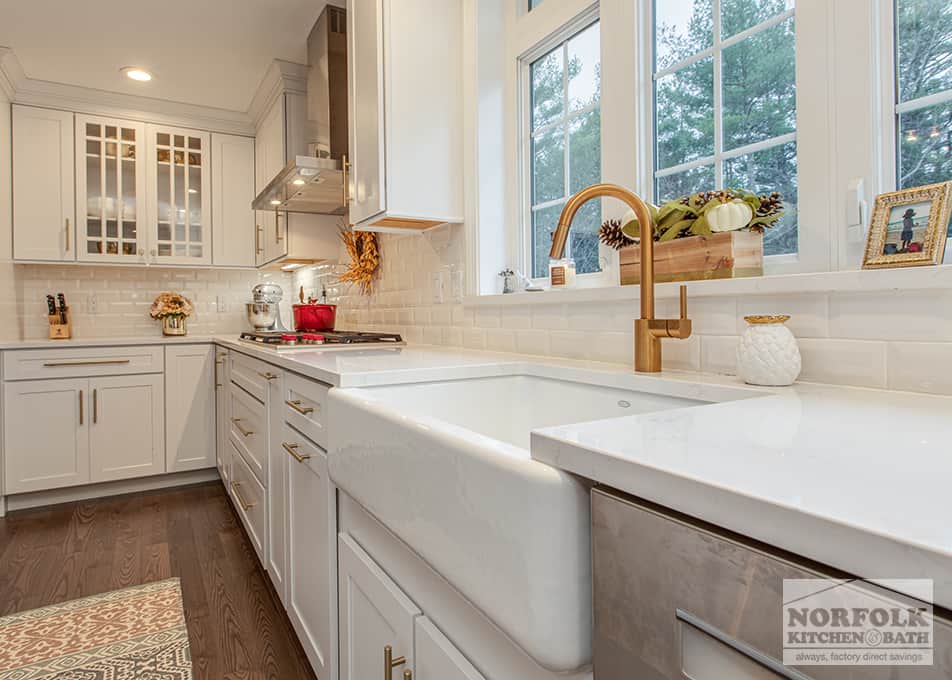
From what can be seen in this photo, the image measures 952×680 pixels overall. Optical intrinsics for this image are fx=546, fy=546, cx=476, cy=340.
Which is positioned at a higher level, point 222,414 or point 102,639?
point 222,414

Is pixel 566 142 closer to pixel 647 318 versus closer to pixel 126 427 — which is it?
pixel 647 318

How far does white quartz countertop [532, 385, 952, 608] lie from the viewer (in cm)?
31

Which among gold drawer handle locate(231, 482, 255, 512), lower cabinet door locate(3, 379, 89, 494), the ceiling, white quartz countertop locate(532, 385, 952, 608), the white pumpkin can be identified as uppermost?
the ceiling

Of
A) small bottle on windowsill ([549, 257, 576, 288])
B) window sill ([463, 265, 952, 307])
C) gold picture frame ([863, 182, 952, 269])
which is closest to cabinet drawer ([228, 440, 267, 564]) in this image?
small bottle on windowsill ([549, 257, 576, 288])

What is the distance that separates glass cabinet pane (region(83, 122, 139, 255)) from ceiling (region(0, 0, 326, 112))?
1.03ft

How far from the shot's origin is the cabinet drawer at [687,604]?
1.11 feet

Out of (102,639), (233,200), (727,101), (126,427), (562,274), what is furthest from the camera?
(233,200)

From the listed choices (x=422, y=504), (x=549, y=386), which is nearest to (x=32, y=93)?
(x=549, y=386)

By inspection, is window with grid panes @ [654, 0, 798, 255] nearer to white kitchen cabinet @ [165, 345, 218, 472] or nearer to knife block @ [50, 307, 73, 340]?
white kitchen cabinet @ [165, 345, 218, 472]

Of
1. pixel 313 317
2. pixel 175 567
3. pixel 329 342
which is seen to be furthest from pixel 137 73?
pixel 175 567

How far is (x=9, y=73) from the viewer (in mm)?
3113

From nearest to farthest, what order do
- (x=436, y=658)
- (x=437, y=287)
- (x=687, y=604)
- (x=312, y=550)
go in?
(x=687, y=604) → (x=436, y=658) → (x=312, y=550) → (x=437, y=287)

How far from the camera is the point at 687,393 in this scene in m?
0.98

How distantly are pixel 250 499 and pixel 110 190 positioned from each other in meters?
2.60
